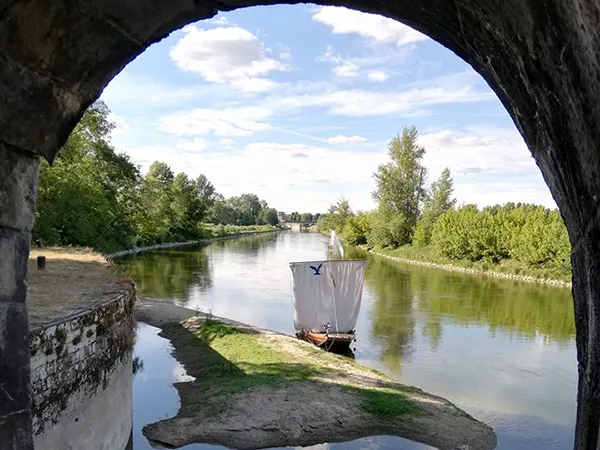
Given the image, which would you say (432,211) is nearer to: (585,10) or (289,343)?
(289,343)

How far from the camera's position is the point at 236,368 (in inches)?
695

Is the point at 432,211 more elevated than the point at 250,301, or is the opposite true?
the point at 432,211

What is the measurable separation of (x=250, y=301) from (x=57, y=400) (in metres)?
24.4

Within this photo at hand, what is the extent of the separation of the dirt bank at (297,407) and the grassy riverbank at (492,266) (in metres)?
29.6

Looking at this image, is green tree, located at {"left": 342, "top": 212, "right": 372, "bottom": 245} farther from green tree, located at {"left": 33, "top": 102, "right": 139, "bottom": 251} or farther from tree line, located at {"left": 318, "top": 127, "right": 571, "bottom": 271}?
green tree, located at {"left": 33, "top": 102, "right": 139, "bottom": 251}

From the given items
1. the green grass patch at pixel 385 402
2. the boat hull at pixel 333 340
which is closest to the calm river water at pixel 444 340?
the boat hull at pixel 333 340

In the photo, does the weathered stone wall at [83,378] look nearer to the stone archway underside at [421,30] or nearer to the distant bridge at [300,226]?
the stone archway underside at [421,30]

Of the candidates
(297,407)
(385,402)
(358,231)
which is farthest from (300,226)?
(297,407)

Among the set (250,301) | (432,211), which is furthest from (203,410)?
(432,211)

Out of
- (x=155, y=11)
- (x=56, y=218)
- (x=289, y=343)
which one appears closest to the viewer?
(x=155, y=11)

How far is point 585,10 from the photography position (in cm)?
198

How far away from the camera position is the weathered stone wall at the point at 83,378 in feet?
23.3

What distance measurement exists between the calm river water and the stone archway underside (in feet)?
35.8

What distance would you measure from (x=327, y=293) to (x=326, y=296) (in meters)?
0.14
